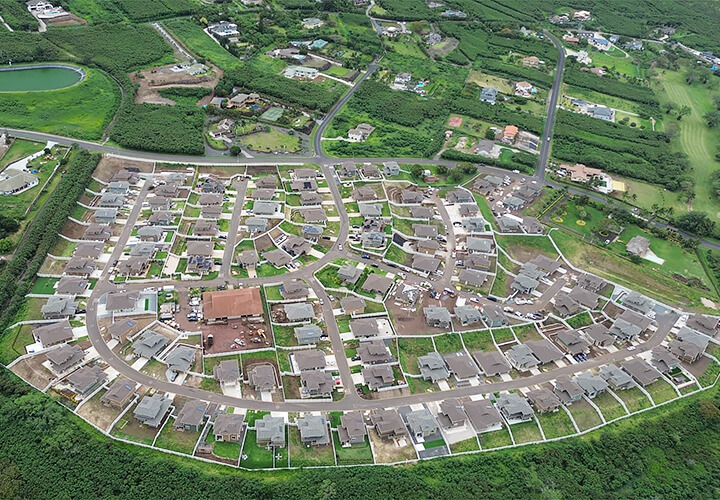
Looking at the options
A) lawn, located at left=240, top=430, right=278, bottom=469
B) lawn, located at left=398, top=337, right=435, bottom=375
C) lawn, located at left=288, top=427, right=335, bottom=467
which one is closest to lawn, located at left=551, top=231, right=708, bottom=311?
lawn, located at left=398, top=337, right=435, bottom=375

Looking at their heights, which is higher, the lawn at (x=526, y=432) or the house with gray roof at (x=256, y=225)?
the lawn at (x=526, y=432)

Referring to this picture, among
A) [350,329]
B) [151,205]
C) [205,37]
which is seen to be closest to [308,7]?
Result: [205,37]

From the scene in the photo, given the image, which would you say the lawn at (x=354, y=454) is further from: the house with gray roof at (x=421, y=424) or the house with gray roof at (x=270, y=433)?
the house with gray roof at (x=270, y=433)

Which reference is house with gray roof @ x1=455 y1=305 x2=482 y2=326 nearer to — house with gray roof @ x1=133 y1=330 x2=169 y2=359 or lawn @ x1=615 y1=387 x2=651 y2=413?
lawn @ x1=615 y1=387 x2=651 y2=413

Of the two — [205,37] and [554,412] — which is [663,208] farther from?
[205,37]

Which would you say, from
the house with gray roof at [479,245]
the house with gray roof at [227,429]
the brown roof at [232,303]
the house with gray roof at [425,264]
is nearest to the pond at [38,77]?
the brown roof at [232,303]

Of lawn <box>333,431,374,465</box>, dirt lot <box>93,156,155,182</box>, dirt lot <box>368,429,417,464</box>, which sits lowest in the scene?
dirt lot <box>93,156,155,182</box>
